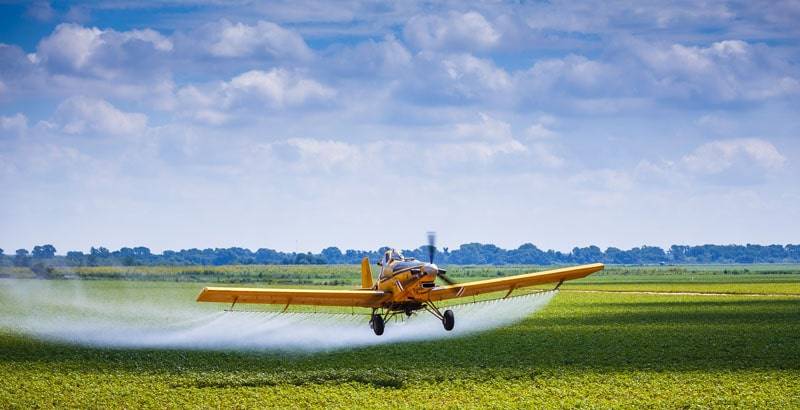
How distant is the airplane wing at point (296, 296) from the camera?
3844 cm

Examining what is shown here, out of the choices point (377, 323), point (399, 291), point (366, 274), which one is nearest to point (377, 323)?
point (377, 323)

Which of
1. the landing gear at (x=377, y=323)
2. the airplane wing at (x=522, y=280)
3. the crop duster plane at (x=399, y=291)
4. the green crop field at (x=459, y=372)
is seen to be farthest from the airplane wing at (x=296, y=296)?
the airplane wing at (x=522, y=280)

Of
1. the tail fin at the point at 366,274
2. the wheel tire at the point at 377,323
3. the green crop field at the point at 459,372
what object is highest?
the tail fin at the point at 366,274

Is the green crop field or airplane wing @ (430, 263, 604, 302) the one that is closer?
the green crop field

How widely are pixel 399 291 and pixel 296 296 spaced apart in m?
4.45

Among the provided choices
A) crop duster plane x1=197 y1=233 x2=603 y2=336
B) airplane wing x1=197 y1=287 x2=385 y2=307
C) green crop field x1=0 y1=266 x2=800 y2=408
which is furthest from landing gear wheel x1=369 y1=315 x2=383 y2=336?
green crop field x1=0 y1=266 x2=800 y2=408

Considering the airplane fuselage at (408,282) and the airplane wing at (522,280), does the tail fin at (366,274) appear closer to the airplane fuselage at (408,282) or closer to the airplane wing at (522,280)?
the airplane fuselage at (408,282)

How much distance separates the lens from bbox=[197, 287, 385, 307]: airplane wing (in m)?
38.4

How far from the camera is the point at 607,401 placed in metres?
32.0

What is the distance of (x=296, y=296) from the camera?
135 feet

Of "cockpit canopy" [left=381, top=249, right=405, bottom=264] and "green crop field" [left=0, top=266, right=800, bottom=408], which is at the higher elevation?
"cockpit canopy" [left=381, top=249, right=405, bottom=264]

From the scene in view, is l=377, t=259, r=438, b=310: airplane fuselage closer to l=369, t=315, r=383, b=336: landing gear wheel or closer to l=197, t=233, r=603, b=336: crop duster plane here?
l=197, t=233, r=603, b=336: crop duster plane

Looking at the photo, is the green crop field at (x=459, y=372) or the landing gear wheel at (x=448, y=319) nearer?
the green crop field at (x=459, y=372)

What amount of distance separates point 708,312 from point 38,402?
5238cm
